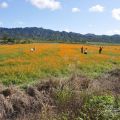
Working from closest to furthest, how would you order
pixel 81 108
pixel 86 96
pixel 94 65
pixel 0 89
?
pixel 81 108 → pixel 86 96 → pixel 0 89 → pixel 94 65

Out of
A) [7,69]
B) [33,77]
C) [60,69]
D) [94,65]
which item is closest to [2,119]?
[33,77]

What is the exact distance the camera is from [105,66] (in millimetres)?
42219

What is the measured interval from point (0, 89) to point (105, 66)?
76.4ft

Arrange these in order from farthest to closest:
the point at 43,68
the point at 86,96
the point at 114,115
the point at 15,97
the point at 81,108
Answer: the point at 43,68 < the point at 15,97 < the point at 86,96 < the point at 81,108 < the point at 114,115

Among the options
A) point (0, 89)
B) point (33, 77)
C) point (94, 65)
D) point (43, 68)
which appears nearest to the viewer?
point (0, 89)

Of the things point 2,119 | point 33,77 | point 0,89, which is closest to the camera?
point 2,119

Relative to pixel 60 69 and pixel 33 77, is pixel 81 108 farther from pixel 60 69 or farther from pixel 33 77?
pixel 60 69

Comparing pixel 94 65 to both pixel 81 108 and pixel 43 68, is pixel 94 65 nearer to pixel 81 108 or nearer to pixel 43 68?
pixel 43 68

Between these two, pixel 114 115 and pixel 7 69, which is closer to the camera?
pixel 114 115

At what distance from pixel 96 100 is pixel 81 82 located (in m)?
7.68

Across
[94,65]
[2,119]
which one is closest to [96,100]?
[2,119]

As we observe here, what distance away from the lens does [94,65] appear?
41469 millimetres

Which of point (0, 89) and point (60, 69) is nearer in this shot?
point (0, 89)

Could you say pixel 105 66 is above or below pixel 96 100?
below
